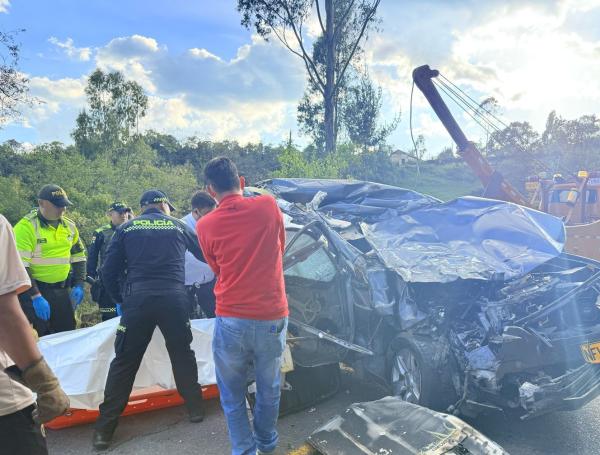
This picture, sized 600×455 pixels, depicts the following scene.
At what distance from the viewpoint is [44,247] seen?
4.66 metres

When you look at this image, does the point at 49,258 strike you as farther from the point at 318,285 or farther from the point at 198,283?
the point at 318,285

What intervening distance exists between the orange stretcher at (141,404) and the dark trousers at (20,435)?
190 cm

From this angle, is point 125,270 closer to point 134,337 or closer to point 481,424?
point 134,337

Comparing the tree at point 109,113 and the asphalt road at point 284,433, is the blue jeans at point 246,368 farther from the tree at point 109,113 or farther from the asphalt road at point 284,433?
the tree at point 109,113

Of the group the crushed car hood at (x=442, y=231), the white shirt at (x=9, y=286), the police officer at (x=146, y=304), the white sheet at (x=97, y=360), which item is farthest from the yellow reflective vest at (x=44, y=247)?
the white shirt at (x=9, y=286)

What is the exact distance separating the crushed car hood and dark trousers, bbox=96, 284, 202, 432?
1.72 meters

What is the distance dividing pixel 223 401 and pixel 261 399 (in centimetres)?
25

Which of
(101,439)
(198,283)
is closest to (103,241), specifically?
(198,283)

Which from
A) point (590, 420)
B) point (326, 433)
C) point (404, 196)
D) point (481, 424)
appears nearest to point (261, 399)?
point (326, 433)

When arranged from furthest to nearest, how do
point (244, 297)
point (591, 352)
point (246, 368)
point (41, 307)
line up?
point (41, 307) < point (591, 352) < point (246, 368) < point (244, 297)

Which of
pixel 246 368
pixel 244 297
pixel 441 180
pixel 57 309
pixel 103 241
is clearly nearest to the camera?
pixel 244 297

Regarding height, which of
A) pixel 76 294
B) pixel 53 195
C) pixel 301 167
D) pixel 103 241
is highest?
pixel 301 167

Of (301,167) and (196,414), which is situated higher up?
(301,167)

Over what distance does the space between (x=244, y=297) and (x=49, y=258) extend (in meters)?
2.98
